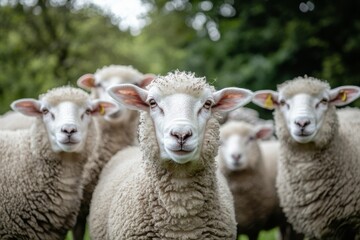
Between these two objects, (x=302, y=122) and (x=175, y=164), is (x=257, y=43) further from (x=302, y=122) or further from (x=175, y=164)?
(x=175, y=164)

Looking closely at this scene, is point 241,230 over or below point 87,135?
below

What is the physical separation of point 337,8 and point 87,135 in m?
7.17

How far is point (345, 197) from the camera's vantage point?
4613mm

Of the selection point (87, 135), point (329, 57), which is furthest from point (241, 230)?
point (329, 57)

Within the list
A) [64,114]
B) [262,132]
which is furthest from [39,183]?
[262,132]

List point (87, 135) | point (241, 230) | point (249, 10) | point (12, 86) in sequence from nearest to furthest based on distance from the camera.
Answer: point (87, 135)
point (241, 230)
point (249, 10)
point (12, 86)

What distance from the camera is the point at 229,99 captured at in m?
3.77

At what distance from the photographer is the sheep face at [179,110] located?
10.5ft

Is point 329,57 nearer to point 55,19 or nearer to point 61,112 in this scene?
point 61,112

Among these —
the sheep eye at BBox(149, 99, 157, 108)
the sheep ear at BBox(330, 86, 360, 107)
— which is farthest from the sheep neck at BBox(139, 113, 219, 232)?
the sheep ear at BBox(330, 86, 360, 107)

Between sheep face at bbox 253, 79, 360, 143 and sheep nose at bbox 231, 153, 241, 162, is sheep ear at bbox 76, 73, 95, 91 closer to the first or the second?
sheep nose at bbox 231, 153, 241, 162

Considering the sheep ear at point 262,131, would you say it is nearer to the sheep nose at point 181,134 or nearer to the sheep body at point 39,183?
the sheep body at point 39,183

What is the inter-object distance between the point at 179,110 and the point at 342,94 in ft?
7.42

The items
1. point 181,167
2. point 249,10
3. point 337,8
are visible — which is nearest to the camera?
point 181,167
